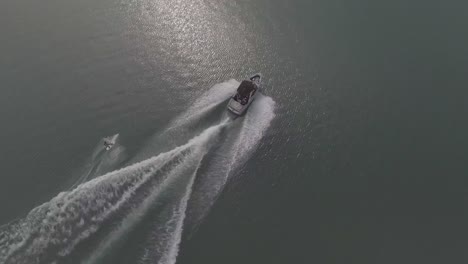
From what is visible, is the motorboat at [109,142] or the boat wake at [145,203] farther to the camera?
the motorboat at [109,142]

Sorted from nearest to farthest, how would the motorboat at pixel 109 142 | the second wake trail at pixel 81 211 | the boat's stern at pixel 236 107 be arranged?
the second wake trail at pixel 81 211, the motorboat at pixel 109 142, the boat's stern at pixel 236 107

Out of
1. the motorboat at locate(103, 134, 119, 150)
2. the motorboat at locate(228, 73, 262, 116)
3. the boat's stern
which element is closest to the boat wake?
the boat's stern

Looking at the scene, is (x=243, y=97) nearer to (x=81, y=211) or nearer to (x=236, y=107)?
(x=236, y=107)

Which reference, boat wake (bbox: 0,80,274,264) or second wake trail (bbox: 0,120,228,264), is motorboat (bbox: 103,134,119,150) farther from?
second wake trail (bbox: 0,120,228,264)

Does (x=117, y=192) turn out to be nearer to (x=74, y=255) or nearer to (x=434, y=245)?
(x=74, y=255)

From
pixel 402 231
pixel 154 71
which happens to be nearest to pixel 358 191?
pixel 402 231

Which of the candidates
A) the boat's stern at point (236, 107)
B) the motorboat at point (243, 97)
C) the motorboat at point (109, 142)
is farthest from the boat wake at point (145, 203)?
the motorboat at point (109, 142)

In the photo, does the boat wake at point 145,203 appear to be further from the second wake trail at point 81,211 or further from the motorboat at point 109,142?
the motorboat at point 109,142
